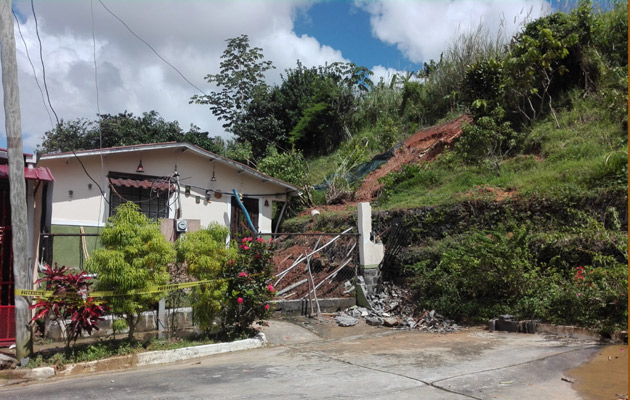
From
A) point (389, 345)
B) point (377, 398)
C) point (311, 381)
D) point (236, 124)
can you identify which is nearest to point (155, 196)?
point (389, 345)

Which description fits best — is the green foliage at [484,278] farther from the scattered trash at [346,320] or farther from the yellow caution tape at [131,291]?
the yellow caution tape at [131,291]

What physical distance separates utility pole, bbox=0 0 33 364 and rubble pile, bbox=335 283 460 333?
19.6ft

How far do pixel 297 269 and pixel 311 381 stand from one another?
7470mm

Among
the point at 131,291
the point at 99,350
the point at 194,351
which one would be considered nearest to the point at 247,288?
the point at 194,351

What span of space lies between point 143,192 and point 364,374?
31.4ft

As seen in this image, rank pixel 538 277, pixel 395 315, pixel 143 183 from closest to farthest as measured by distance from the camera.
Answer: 1. pixel 538 277
2. pixel 395 315
3. pixel 143 183

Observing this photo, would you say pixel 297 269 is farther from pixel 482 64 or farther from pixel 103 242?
pixel 482 64

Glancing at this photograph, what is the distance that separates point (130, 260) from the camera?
7672 millimetres

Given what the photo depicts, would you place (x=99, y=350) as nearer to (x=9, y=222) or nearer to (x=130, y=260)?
(x=130, y=260)

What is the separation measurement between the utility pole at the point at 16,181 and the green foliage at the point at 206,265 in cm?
232

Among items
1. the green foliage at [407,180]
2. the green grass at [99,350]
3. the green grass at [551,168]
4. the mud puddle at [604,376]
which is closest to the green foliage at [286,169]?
the green foliage at [407,180]

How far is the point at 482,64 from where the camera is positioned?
18.6 m

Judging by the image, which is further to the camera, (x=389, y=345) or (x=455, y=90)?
(x=455, y=90)

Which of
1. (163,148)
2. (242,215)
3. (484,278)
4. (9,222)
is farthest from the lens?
(242,215)
